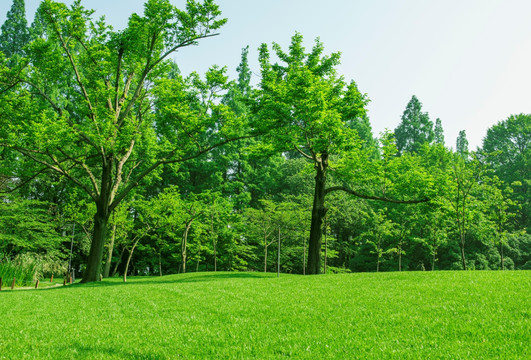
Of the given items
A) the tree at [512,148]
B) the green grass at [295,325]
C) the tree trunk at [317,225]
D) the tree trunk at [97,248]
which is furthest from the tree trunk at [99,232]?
Result: the tree at [512,148]

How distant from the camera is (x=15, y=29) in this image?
119ft

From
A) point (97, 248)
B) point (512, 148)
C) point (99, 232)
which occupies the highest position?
point (512, 148)

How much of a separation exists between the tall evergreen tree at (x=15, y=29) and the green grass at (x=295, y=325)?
36381 millimetres

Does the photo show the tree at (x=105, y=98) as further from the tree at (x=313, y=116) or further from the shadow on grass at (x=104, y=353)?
the shadow on grass at (x=104, y=353)

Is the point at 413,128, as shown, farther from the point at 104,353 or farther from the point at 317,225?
the point at 104,353

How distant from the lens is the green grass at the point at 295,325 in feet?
15.2

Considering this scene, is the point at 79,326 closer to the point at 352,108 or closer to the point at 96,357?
the point at 96,357

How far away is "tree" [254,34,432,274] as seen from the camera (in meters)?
14.8

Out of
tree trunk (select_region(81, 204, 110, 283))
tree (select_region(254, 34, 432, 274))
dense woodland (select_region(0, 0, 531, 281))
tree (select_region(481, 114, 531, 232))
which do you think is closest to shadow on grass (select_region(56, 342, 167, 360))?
dense woodland (select_region(0, 0, 531, 281))

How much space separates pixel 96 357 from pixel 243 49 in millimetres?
42294

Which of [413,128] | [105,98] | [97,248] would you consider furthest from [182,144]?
[413,128]

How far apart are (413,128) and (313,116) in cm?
4947

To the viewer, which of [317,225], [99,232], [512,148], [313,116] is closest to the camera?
[313,116]

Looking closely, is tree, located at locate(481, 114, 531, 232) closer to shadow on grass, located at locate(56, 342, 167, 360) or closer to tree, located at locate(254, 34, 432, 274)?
tree, located at locate(254, 34, 432, 274)
